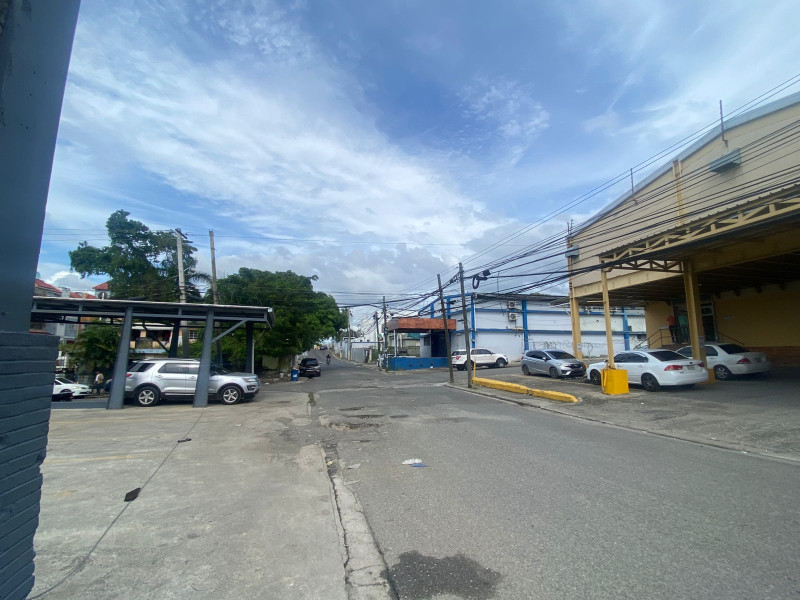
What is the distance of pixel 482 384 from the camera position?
68.3 ft

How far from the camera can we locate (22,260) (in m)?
1.97

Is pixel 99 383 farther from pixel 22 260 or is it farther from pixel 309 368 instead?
pixel 22 260

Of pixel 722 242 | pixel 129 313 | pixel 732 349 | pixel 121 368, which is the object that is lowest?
pixel 121 368

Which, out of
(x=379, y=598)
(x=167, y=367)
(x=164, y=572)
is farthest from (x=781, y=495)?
(x=167, y=367)

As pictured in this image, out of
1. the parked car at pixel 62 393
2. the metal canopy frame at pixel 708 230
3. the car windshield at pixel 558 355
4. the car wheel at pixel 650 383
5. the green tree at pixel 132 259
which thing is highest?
the green tree at pixel 132 259

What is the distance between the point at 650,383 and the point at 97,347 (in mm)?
27054

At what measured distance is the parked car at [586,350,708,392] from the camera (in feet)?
46.9

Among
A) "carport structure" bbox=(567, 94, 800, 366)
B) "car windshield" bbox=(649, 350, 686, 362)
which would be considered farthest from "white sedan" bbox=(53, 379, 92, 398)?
"car windshield" bbox=(649, 350, 686, 362)

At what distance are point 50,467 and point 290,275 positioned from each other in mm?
33145

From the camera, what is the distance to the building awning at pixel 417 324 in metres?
40.0

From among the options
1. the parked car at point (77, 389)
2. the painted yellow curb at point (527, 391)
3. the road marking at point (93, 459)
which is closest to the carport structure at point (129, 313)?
the parked car at point (77, 389)

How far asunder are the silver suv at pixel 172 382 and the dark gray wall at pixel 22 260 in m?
14.8

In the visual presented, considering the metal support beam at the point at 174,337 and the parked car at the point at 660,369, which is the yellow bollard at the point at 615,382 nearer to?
the parked car at the point at 660,369

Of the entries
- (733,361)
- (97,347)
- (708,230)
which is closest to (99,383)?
(97,347)
